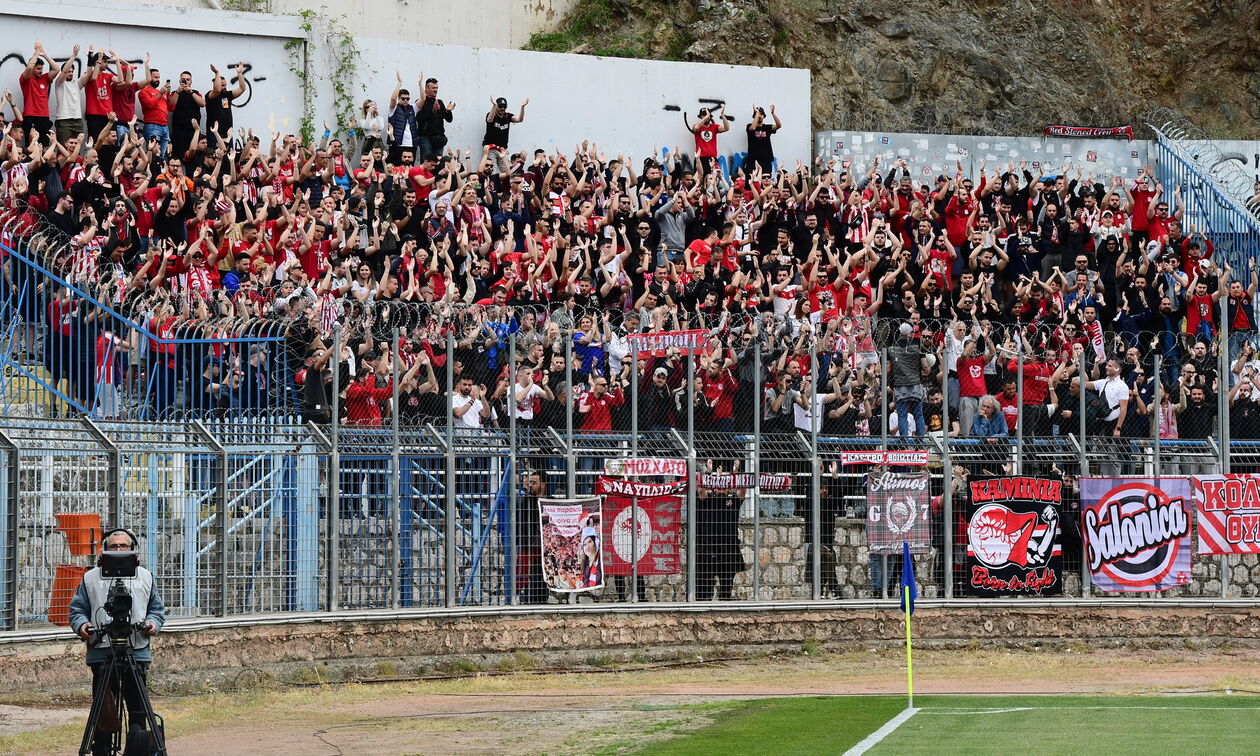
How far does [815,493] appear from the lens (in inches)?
918

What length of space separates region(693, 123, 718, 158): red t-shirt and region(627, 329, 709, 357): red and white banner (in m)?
11.9

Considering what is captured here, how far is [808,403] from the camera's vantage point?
23656 millimetres

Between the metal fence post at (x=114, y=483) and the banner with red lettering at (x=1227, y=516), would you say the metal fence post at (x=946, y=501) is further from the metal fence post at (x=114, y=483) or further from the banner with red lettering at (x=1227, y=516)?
the metal fence post at (x=114, y=483)

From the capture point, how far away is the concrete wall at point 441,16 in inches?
1454

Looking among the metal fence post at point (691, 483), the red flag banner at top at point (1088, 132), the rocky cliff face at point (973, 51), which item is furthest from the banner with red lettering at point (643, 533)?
the red flag banner at top at point (1088, 132)

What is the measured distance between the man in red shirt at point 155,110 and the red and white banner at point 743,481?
11613 mm

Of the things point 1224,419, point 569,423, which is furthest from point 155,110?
point 1224,419

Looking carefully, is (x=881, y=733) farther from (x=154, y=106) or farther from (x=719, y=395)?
(x=154, y=106)

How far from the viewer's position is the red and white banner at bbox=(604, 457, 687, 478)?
22.4 meters

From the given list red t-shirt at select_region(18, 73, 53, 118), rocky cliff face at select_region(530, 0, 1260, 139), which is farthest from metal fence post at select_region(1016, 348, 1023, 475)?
rocky cliff face at select_region(530, 0, 1260, 139)

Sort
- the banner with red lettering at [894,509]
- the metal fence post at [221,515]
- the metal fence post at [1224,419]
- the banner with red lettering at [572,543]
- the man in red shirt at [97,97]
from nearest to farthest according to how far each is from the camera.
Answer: the metal fence post at [221,515]
the banner with red lettering at [572,543]
the banner with red lettering at [894,509]
the metal fence post at [1224,419]
the man in red shirt at [97,97]

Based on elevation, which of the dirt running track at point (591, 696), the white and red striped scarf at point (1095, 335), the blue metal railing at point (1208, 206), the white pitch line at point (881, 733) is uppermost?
the blue metal railing at point (1208, 206)

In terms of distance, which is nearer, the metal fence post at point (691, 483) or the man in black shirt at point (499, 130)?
the metal fence post at point (691, 483)

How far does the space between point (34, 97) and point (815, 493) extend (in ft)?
46.1
